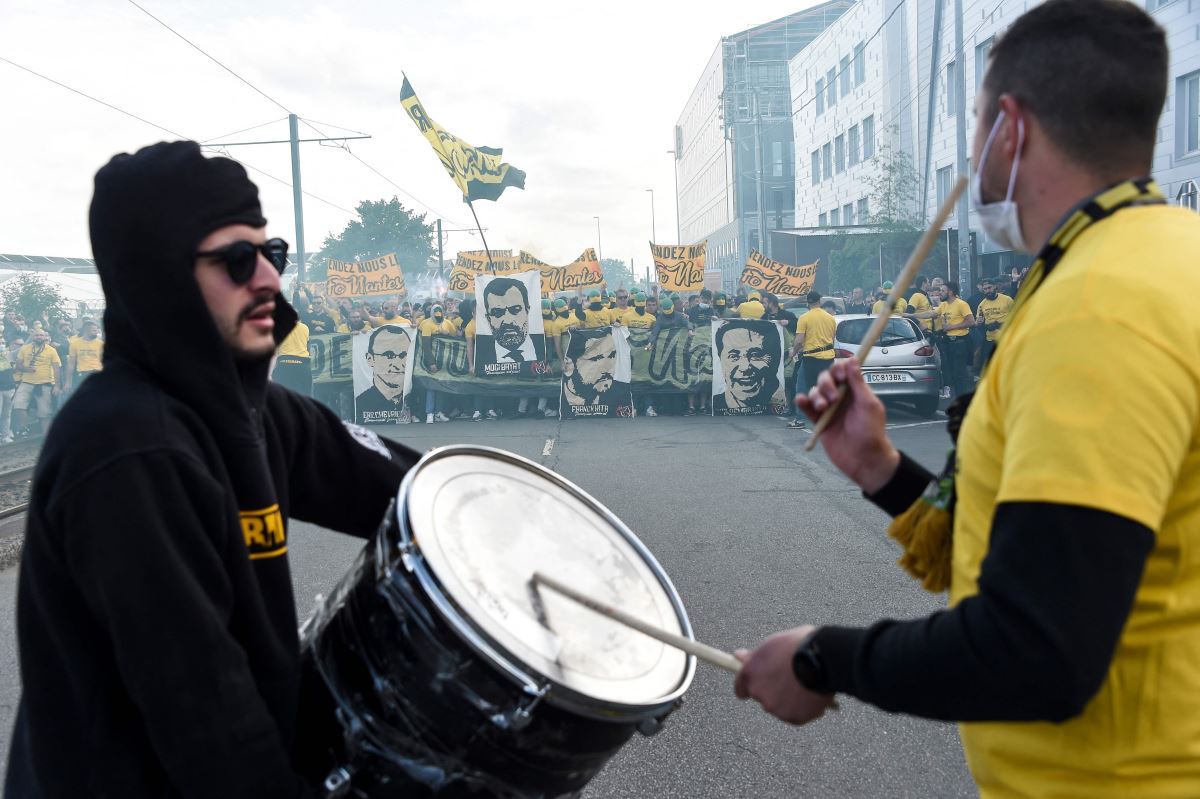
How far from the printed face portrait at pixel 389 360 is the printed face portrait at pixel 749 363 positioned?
5.35m

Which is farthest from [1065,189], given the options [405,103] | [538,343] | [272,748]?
[405,103]

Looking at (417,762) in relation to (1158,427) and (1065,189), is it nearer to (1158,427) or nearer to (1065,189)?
(1158,427)

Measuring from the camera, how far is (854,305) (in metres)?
25.3

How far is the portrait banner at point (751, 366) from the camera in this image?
16.6 m

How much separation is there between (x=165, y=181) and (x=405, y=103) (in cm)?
2075

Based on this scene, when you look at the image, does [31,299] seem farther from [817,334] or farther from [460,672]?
[460,672]

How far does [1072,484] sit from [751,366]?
1551cm

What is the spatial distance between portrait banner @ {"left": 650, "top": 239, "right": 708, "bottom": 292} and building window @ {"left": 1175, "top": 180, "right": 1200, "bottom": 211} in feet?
32.8

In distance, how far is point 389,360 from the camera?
1727 centimetres

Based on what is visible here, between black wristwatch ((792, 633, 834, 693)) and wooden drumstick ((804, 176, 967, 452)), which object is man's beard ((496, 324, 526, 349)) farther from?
black wristwatch ((792, 633, 834, 693))

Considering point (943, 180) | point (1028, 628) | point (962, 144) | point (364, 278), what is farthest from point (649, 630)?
point (943, 180)

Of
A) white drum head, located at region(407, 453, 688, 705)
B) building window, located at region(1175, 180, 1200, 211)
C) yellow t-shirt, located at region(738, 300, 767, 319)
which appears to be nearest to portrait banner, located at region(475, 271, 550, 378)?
yellow t-shirt, located at region(738, 300, 767, 319)

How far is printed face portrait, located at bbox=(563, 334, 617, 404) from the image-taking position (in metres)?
Result: 17.1

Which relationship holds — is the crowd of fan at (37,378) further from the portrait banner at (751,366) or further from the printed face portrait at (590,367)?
the portrait banner at (751,366)
